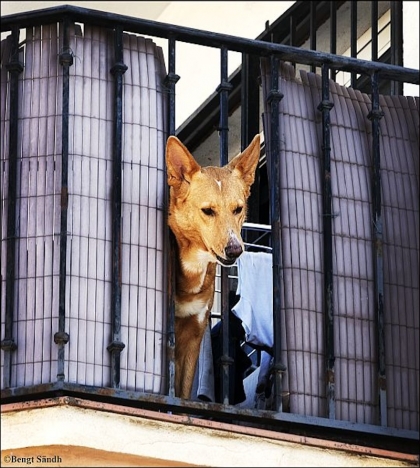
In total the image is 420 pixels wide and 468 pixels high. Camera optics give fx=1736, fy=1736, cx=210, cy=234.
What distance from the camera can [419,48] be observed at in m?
10.8

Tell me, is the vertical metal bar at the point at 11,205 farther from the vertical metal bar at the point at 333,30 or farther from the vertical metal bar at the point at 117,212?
the vertical metal bar at the point at 333,30

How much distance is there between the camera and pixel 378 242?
8.99m

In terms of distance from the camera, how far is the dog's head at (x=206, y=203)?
888 cm

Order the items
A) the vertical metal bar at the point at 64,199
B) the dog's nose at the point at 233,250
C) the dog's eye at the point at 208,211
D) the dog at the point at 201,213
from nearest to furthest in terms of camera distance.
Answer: the vertical metal bar at the point at 64,199
the dog's nose at the point at 233,250
the dog at the point at 201,213
the dog's eye at the point at 208,211

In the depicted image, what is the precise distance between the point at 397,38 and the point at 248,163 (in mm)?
2553

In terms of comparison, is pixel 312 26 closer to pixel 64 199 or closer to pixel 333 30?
pixel 333 30

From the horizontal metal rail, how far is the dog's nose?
1042mm

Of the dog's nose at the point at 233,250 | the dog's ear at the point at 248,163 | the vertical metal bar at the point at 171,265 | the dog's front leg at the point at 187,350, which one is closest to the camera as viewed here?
the vertical metal bar at the point at 171,265

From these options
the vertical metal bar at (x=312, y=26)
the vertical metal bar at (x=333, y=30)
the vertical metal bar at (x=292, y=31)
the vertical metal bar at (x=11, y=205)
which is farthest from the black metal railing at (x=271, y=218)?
the vertical metal bar at (x=292, y=31)

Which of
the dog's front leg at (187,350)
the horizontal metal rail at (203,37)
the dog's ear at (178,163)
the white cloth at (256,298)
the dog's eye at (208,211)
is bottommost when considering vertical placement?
the dog's front leg at (187,350)

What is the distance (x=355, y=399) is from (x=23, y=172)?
2.01 metres

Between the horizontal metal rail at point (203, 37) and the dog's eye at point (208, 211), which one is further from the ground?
the horizontal metal rail at point (203, 37)

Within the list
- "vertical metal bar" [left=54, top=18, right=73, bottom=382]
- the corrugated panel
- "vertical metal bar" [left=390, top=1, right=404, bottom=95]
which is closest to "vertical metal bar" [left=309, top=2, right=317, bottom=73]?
"vertical metal bar" [left=390, top=1, right=404, bottom=95]

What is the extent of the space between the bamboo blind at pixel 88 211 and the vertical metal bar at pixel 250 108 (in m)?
2.83
